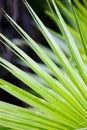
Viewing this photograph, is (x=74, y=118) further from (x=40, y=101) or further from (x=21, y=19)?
(x=21, y=19)

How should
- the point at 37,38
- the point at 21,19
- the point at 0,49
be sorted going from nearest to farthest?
1. the point at 0,49
2. the point at 21,19
3. the point at 37,38

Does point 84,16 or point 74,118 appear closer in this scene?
point 74,118

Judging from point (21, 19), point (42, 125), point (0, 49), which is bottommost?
point (42, 125)

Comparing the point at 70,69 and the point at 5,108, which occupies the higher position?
the point at 70,69

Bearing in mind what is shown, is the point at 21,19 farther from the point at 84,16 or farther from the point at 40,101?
the point at 40,101

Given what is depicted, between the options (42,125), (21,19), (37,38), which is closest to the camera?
(42,125)

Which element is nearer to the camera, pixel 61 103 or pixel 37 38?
pixel 61 103

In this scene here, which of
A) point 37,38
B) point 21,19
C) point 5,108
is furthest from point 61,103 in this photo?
point 37,38

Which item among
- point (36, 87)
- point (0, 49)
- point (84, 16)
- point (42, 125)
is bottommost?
point (42, 125)

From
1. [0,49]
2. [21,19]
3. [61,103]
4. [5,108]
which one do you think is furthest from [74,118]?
[21,19]
